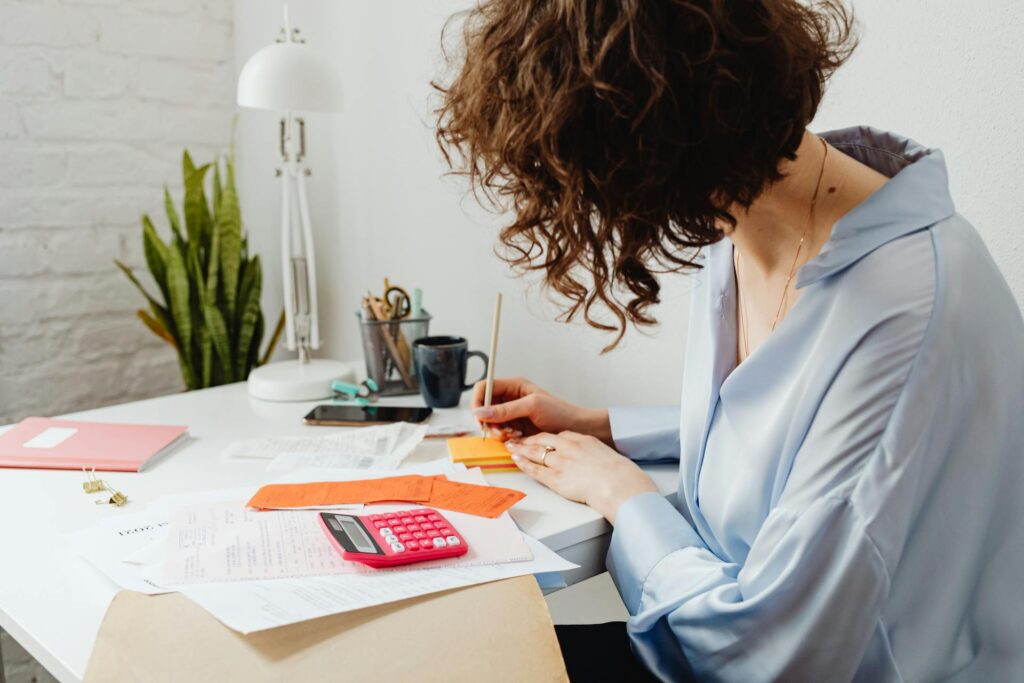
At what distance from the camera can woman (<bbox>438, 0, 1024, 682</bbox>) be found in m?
0.66

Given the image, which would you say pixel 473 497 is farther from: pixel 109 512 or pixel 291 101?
pixel 291 101

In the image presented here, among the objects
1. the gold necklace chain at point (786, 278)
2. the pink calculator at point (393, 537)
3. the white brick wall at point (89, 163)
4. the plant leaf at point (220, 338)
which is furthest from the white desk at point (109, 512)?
the white brick wall at point (89, 163)

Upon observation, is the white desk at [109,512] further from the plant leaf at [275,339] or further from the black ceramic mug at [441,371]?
the plant leaf at [275,339]

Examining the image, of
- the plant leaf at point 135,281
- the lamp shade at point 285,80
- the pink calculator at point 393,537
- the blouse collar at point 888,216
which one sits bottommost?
the pink calculator at point 393,537

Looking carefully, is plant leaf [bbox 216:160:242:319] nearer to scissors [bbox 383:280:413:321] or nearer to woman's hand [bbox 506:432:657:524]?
scissors [bbox 383:280:413:321]

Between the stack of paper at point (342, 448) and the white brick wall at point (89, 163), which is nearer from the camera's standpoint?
the stack of paper at point (342, 448)

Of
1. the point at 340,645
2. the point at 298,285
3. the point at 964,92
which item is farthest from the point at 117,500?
the point at 964,92

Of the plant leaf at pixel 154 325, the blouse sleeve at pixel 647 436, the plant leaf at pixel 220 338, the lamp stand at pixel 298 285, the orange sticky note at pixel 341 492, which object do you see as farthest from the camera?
the plant leaf at pixel 154 325

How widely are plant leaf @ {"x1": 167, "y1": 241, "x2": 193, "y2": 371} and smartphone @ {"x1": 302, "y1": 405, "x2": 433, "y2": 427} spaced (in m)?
0.56

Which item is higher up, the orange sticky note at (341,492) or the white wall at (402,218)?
the white wall at (402,218)

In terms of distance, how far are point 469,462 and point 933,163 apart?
60 cm

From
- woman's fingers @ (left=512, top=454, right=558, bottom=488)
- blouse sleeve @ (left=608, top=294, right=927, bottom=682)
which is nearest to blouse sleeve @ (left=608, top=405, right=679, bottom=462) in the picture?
woman's fingers @ (left=512, top=454, right=558, bottom=488)

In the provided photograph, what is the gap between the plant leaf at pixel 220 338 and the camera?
171 centimetres

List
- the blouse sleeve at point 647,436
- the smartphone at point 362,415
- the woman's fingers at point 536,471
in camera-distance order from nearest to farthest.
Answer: the woman's fingers at point 536,471, the blouse sleeve at point 647,436, the smartphone at point 362,415
